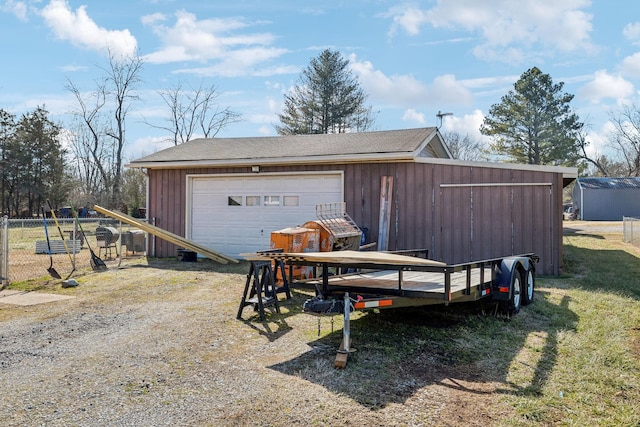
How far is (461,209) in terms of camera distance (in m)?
10.5

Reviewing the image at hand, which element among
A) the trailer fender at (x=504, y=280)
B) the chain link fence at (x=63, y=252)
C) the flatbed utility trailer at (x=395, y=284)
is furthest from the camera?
the chain link fence at (x=63, y=252)

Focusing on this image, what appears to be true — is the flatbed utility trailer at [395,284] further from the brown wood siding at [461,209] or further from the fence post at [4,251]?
the fence post at [4,251]

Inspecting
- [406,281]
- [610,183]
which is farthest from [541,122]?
[406,281]

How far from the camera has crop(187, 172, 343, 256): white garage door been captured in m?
12.0

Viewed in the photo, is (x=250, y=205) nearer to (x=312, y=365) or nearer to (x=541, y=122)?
(x=312, y=365)

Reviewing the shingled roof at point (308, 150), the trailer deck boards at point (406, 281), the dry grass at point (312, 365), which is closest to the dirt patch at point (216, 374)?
the dry grass at point (312, 365)

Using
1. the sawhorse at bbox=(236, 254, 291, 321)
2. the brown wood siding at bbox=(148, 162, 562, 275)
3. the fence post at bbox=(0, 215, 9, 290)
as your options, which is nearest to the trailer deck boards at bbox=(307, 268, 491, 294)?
the sawhorse at bbox=(236, 254, 291, 321)

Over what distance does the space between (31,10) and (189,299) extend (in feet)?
33.3

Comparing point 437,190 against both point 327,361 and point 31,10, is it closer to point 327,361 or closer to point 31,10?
point 327,361

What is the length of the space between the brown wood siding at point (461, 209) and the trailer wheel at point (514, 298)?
3.88 m

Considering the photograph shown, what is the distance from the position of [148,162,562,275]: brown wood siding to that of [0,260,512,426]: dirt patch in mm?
4860

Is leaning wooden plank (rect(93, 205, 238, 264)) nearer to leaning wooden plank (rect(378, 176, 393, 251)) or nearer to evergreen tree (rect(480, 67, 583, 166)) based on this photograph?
leaning wooden plank (rect(378, 176, 393, 251))

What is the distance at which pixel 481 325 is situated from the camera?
5.66m

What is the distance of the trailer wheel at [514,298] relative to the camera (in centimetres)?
595
